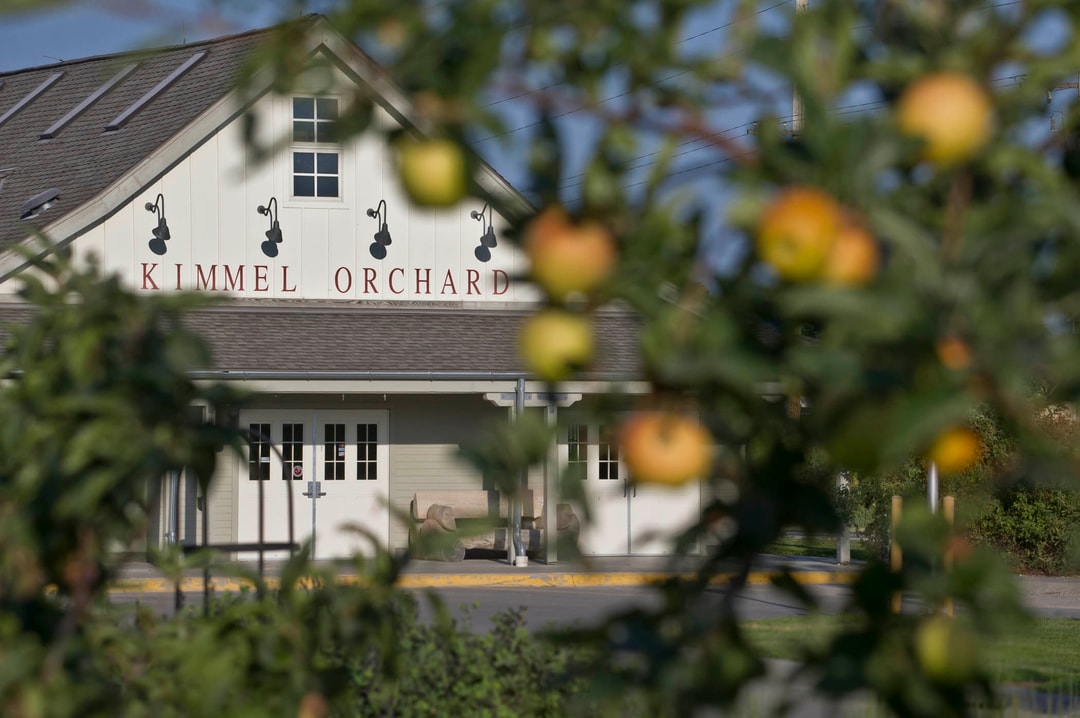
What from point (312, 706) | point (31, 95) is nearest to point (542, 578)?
point (31, 95)

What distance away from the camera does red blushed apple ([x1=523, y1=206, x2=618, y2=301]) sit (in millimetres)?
1441

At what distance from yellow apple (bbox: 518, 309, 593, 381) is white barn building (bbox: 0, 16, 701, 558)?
18.1 m

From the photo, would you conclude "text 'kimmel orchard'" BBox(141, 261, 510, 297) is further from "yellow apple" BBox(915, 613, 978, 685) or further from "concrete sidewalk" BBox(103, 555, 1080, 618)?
"yellow apple" BBox(915, 613, 978, 685)

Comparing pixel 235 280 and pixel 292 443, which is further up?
pixel 235 280

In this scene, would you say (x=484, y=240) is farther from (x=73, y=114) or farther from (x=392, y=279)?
(x=73, y=114)

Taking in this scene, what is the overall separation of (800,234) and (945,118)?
197 millimetres

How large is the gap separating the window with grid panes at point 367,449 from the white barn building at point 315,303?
3 centimetres

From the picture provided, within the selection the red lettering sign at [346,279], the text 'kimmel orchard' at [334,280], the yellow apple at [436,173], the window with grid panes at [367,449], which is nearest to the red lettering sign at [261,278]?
the text 'kimmel orchard' at [334,280]

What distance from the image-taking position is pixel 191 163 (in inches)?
817

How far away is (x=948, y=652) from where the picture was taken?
57.2 inches

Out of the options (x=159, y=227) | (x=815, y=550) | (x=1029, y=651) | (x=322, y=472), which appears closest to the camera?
(x=1029, y=651)

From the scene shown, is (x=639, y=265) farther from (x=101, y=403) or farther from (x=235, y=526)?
(x=235, y=526)

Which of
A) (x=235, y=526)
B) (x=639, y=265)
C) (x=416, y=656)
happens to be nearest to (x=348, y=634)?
(x=639, y=265)

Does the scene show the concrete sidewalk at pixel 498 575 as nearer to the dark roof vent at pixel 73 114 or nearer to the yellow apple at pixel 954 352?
the dark roof vent at pixel 73 114
